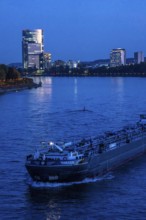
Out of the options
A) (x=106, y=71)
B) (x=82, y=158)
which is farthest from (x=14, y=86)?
(x=106, y=71)

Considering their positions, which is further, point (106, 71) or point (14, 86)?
point (106, 71)

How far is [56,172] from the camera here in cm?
1183

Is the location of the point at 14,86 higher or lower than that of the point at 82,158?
lower

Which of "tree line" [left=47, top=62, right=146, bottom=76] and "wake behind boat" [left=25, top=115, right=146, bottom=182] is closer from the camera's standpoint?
"wake behind boat" [left=25, top=115, right=146, bottom=182]

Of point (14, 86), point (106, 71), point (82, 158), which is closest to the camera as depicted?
point (82, 158)

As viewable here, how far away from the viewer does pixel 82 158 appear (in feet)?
40.7

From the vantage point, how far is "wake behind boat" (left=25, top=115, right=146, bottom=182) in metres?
11.9

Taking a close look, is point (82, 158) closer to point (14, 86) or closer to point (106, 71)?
point (14, 86)

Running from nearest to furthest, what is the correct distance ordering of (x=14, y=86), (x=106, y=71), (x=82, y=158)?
(x=82, y=158)
(x=14, y=86)
(x=106, y=71)

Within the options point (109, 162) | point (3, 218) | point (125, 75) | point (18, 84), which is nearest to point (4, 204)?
point (3, 218)

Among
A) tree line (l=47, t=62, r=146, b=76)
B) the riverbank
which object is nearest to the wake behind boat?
the riverbank

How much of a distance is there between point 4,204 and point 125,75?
115 m

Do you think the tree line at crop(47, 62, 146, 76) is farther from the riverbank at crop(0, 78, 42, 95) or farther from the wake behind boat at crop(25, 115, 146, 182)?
the wake behind boat at crop(25, 115, 146, 182)

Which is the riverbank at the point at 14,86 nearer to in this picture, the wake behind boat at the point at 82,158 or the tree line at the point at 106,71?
the wake behind boat at the point at 82,158
